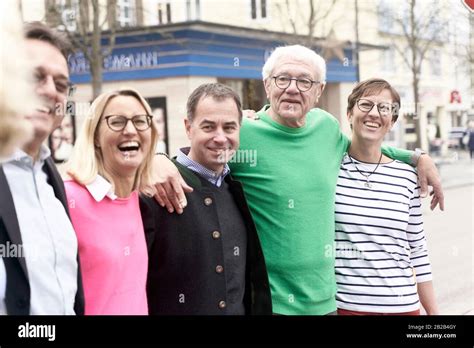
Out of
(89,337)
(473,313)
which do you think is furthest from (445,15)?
(89,337)

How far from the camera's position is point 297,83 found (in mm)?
1365

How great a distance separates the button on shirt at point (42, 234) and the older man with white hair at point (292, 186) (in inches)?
17.5

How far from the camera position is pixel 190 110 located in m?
1.31

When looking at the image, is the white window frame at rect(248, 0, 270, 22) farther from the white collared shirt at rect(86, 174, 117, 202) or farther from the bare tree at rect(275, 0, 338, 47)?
the white collared shirt at rect(86, 174, 117, 202)

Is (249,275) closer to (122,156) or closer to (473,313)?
(122,156)

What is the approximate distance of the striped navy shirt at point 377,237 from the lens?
1.39 m

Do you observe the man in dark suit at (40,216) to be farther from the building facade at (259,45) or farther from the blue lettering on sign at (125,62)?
the blue lettering on sign at (125,62)

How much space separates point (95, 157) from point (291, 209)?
0.43 metres

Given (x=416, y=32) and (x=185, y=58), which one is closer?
(x=416, y=32)

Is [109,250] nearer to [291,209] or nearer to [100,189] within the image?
[100,189]

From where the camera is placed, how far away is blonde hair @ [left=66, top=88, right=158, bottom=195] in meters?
1.14

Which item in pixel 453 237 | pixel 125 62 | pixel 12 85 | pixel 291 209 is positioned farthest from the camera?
pixel 453 237

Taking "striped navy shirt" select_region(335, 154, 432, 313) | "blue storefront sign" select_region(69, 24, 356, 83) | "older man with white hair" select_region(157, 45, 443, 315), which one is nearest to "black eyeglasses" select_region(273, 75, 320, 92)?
"older man with white hair" select_region(157, 45, 443, 315)

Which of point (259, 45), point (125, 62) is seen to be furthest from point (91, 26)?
point (259, 45)
